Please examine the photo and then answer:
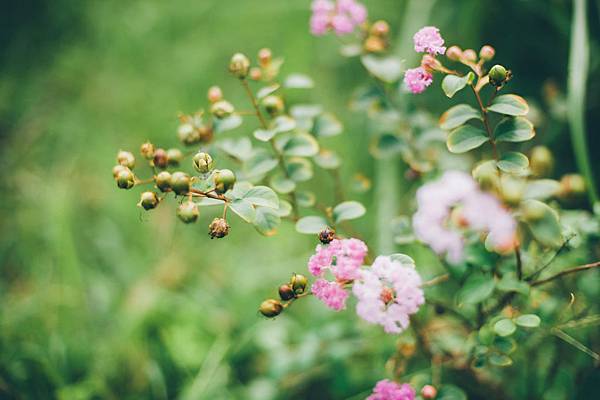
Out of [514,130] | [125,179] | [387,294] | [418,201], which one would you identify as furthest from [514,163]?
[125,179]

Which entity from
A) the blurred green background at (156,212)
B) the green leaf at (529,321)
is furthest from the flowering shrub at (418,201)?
the blurred green background at (156,212)

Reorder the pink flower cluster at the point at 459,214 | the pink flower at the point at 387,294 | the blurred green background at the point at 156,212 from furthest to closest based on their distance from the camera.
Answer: the blurred green background at the point at 156,212 → the pink flower at the point at 387,294 → the pink flower cluster at the point at 459,214

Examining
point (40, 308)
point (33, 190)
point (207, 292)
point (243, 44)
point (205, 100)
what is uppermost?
point (243, 44)

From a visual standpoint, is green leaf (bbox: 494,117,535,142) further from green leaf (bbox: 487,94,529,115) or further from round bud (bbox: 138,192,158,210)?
round bud (bbox: 138,192,158,210)

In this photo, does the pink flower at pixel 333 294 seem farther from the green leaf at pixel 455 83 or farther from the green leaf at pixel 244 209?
the green leaf at pixel 455 83

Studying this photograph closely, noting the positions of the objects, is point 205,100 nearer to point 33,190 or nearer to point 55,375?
point 33,190

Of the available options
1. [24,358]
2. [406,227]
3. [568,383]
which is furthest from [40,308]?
[568,383]

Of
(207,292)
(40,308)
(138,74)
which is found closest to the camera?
(40,308)

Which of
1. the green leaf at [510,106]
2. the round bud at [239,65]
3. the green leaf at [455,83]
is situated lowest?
the green leaf at [510,106]
